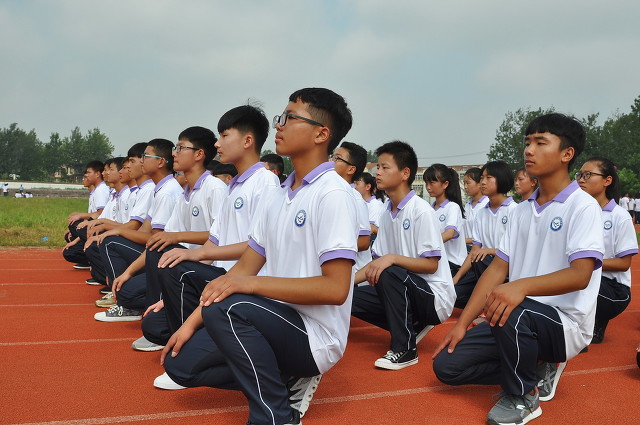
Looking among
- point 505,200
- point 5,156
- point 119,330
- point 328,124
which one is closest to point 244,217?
point 328,124

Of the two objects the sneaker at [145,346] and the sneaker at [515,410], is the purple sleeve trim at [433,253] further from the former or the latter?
the sneaker at [145,346]

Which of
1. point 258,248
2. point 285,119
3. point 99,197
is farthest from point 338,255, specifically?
point 99,197

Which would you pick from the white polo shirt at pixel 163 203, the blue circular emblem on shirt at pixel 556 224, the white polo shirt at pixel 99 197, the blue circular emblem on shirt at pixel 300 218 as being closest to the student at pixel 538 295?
the blue circular emblem on shirt at pixel 556 224

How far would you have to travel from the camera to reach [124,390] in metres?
3.27

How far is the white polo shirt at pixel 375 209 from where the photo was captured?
7.83 meters

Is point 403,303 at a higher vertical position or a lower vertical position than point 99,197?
lower

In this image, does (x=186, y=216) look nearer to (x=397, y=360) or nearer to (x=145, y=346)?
(x=145, y=346)

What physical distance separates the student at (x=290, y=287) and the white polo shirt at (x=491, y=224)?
3.77 metres

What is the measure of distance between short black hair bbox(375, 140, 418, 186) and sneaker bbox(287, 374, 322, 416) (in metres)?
2.11

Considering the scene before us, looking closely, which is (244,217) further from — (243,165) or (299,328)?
(299,328)

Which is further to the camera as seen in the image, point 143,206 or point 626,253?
point 143,206

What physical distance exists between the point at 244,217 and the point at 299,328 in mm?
1387

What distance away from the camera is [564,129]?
10.3ft

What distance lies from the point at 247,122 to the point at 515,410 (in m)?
2.49
